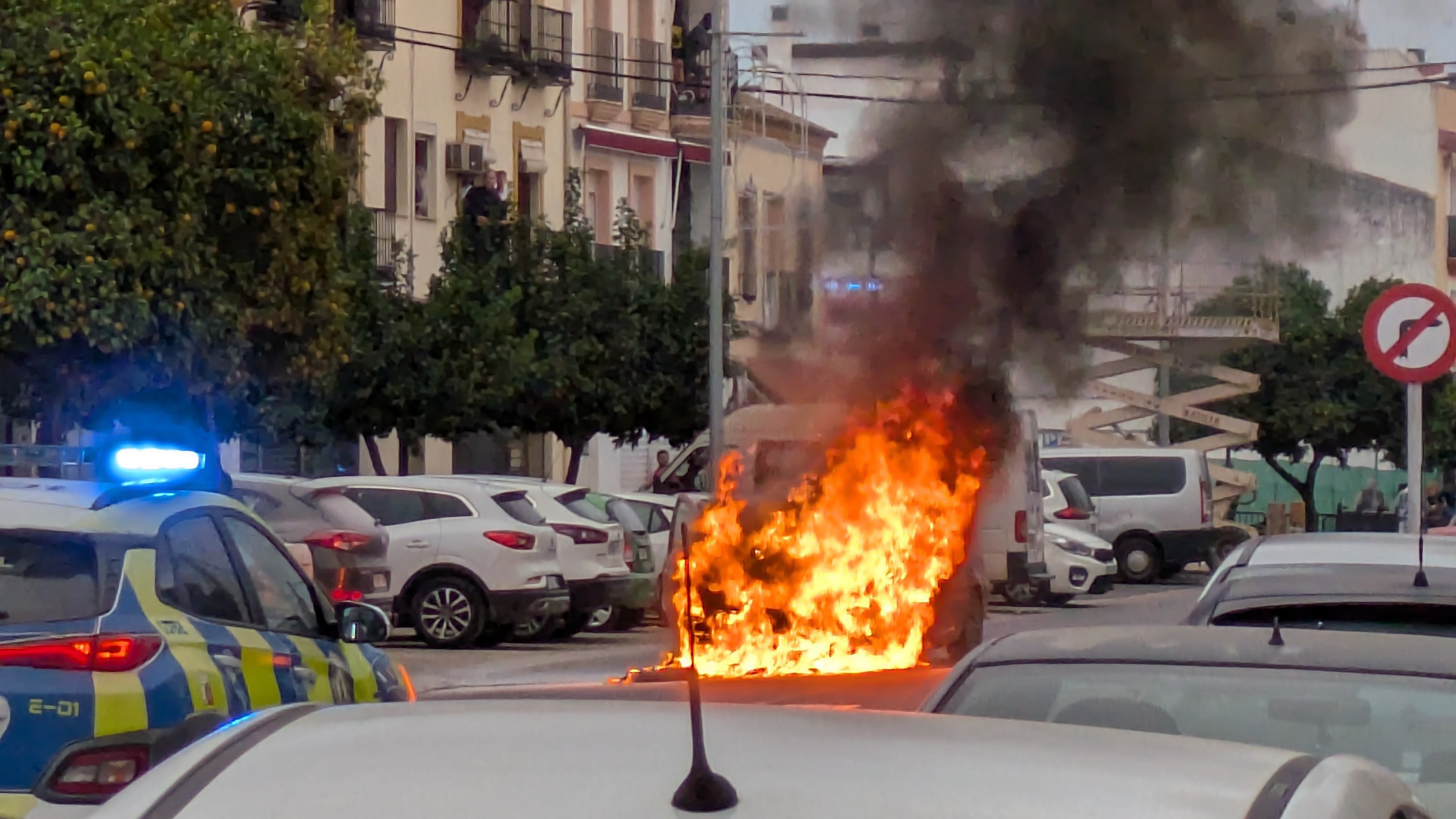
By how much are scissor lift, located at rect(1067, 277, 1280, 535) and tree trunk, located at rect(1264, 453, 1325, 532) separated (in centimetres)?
810

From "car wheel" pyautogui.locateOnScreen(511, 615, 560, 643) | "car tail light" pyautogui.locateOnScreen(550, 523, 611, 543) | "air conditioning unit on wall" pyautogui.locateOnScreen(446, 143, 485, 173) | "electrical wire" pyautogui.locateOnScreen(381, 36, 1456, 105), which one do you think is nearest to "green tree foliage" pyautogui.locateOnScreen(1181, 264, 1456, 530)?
"air conditioning unit on wall" pyautogui.locateOnScreen(446, 143, 485, 173)

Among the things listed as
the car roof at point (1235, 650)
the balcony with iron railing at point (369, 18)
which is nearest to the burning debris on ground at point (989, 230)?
the car roof at point (1235, 650)

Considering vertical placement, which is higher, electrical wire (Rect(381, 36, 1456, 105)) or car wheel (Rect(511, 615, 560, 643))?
electrical wire (Rect(381, 36, 1456, 105))

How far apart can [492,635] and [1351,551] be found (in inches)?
502

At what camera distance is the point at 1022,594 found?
24641 millimetres

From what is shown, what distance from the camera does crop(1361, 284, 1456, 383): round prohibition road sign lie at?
1243 cm

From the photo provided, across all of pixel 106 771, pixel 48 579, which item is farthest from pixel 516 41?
pixel 106 771

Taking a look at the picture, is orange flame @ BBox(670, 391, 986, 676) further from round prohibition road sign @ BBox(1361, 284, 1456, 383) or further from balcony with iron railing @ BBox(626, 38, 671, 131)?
balcony with iron railing @ BBox(626, 38, 671, 131)

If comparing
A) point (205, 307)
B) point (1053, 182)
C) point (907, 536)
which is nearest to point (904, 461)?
point (907, 536)

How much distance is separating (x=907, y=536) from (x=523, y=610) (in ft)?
18.0

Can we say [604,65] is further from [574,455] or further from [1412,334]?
[1412,334]

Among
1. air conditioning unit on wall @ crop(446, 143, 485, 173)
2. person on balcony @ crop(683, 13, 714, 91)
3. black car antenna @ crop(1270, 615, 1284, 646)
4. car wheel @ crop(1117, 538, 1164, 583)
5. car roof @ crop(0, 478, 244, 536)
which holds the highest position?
person on balcony @ crop(683, 13, 714, 91)

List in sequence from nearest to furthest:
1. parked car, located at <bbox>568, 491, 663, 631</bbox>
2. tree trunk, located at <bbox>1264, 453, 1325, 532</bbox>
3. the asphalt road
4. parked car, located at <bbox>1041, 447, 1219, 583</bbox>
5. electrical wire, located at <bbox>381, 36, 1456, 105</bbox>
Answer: the asphalt road
electrical wire, located at <bbox>381, 36, 1456, 105</bbox>
parked car, located at <bbox>568, 491, 663, 631</bbox>
parked car, located at <bbox>1041, 447, 1219, 583</bbox>
tree trunk, located at <bbox>1264, 453, 1325, 532</bbox>

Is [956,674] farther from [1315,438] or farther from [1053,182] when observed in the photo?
[1315,438]
